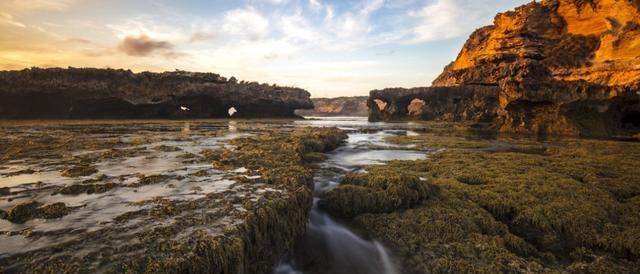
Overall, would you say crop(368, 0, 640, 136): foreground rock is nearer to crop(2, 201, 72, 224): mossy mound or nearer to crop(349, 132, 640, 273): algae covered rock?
crop(349, 132, 640, 273): algae covered rock

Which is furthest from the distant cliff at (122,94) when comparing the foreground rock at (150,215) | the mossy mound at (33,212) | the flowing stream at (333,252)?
the flowing stream at (333,252)

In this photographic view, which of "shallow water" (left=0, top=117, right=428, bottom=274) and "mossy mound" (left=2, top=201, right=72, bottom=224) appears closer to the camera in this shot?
"shallow water" (left=0, top=117, right=428, bottom=274)

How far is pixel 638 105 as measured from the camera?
2150 centimetres

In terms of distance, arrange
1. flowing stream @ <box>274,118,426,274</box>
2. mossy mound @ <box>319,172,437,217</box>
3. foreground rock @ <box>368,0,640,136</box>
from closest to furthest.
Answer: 1. flowing stream @ <box>274,118,426,274</box>
2. mossy mound @ <box>319,172,437,217</box>
3. foreground rock @ <box>368,0,640,136</box>

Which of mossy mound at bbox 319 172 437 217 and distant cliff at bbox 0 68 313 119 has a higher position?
distant cliff at bbox 0 68 313 119

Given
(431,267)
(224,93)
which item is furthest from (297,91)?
(431,267)

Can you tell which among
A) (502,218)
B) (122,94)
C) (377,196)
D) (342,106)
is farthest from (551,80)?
(342,106)

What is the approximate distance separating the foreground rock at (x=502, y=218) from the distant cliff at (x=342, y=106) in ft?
369

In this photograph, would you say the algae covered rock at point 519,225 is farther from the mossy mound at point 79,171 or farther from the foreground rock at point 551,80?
the foreground rock at point 551,80

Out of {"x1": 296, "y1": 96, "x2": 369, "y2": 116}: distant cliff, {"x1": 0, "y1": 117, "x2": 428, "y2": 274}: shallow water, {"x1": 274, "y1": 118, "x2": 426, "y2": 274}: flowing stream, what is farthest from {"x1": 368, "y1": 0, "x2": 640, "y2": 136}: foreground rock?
{"x1": 296, "y1": 96, "x2": 369, "y2": 116}: distant cliff

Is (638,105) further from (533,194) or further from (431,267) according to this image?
(431,267)

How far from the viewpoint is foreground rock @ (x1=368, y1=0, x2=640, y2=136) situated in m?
21.0

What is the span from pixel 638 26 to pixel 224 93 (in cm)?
5024

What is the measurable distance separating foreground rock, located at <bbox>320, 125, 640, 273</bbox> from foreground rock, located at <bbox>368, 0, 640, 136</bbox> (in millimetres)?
15939
